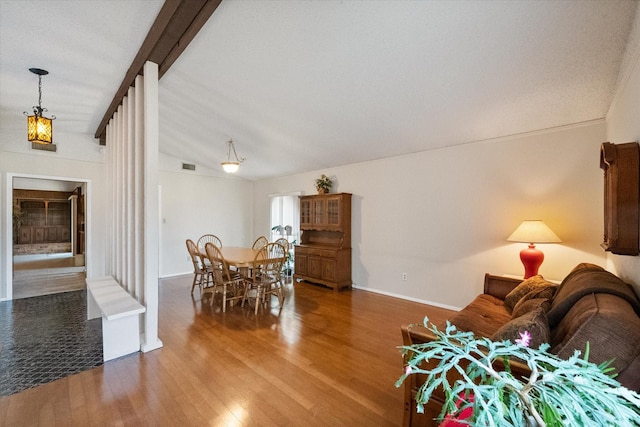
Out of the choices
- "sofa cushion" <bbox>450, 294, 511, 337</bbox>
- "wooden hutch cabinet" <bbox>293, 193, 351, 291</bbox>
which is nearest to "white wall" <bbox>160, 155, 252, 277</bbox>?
"wooden hutch cabinet" <bbox>293, 193, 351, 291</bbox>

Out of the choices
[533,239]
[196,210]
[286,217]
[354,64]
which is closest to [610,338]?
[533,239]

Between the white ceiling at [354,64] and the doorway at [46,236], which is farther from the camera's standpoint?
the doorway at [46,236]

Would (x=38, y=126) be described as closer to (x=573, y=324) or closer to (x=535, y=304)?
(x=573, y=324)

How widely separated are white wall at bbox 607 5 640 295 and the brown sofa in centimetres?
17

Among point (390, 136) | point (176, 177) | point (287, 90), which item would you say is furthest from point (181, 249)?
point (390, 136)

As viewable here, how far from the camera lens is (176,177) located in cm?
652

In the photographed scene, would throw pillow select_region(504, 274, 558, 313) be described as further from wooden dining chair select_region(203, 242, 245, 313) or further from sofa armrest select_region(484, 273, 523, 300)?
wooden dining chair select_region(203, 242, 245, 313)

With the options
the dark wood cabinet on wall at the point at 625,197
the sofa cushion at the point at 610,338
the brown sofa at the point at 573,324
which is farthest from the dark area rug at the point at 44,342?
the dark wood cabinet on wall at the point at 625,197

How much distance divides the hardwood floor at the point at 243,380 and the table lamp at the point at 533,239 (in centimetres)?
144

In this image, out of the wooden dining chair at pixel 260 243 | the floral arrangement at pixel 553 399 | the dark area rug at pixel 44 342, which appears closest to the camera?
the floral arrangement at pixel 553 399

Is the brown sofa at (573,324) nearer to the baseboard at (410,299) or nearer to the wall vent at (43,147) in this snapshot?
the baseboard at (410,299)

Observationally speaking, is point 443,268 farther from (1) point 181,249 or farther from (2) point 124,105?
(1) point 181,249

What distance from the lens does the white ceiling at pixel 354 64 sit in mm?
2041

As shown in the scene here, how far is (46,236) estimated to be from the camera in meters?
10.3
